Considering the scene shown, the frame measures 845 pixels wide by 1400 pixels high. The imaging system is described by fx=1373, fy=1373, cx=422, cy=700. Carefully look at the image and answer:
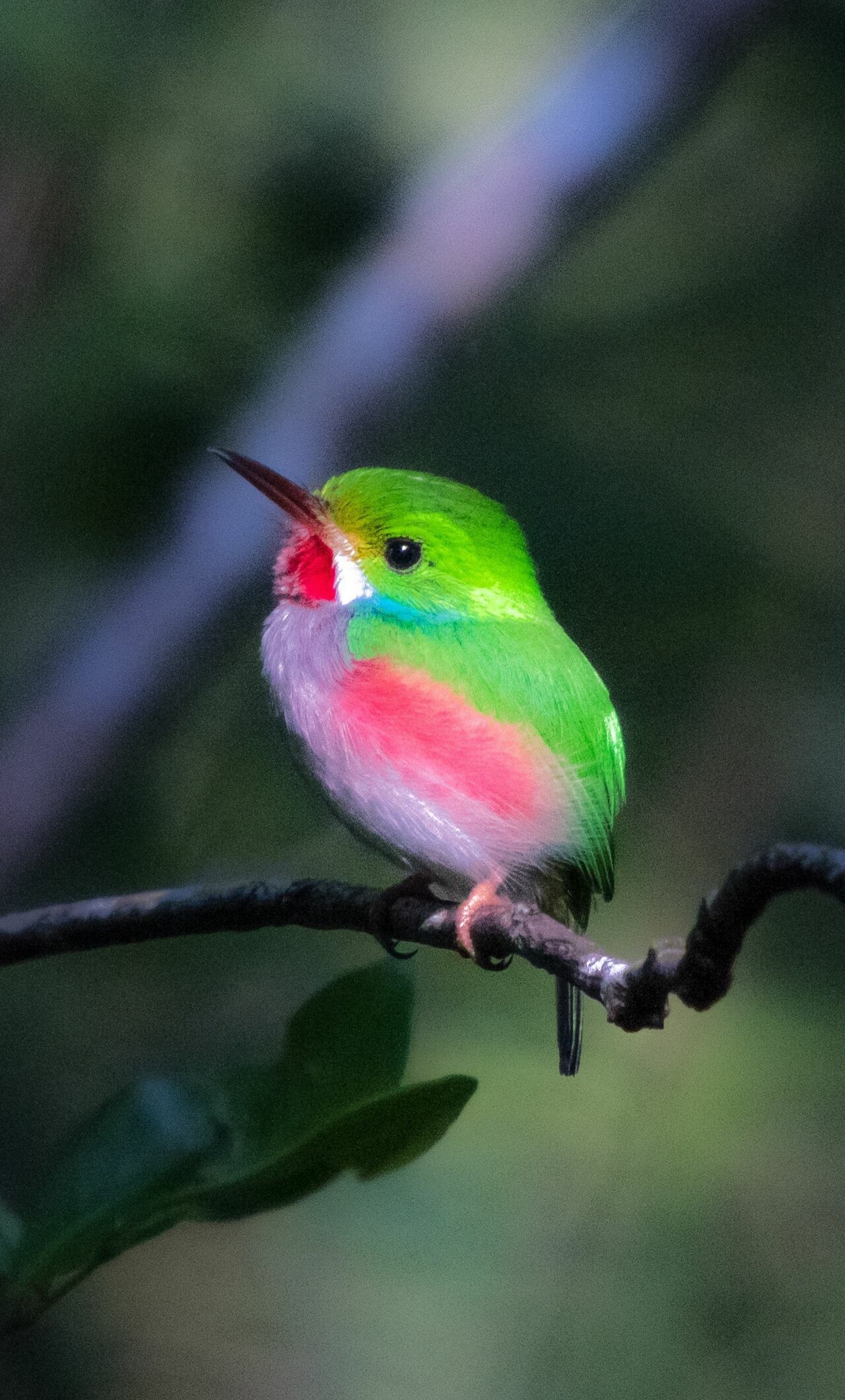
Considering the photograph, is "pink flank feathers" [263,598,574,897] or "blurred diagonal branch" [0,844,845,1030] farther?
"pink flank feathers" [263,598,574,897]

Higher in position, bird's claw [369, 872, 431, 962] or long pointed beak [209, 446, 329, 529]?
long pointed beak [209, 446, 329, 529]

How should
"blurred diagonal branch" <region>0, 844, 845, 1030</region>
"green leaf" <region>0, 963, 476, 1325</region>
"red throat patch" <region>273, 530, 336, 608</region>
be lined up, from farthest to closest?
"red throat patch" <region>273, 530, 336, 608</region>
"green leaf" <region>0, 963, 476, 1325</region>
"blurred diagonal branch" <region>0, 844, 845, 1030</region>

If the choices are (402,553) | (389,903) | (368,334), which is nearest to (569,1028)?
(389,903)

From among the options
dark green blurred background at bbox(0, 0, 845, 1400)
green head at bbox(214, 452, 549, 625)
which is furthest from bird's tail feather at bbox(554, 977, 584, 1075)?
green head at bbox(214, 452, 549, 625)

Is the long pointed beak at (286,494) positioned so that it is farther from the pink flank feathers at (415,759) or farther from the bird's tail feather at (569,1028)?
the bird's tail feather at (569,1028)

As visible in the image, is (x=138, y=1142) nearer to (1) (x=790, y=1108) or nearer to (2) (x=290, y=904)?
(2) (x=290, y=904)

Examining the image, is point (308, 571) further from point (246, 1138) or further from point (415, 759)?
point (246, 1138)

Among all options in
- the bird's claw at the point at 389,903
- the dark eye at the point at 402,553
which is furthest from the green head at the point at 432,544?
the bird's claw at the point at 389,903

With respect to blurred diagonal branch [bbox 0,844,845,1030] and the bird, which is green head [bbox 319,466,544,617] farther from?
blurred diagonal branch [bbox 0,844,845,1030]

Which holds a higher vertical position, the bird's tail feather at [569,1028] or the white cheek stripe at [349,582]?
the white cheek stripe at [349,582]
